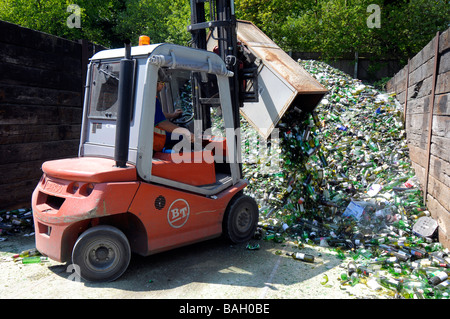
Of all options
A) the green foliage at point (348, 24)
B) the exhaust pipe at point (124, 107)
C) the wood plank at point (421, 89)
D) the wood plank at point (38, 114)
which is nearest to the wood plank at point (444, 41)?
the wood plank at point (421, 89)

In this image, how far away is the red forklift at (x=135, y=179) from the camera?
371 centimetres

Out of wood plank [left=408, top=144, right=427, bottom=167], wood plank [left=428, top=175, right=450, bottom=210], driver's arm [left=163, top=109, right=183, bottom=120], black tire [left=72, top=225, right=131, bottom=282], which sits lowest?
black tire [left=72, top=225, right=131, bottom=282]

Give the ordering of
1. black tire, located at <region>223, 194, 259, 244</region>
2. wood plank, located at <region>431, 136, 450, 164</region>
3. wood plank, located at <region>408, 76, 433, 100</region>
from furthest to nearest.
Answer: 1. wood plank, located at <region>408, 76, 433, 100</region>
2. wood plank, located at <region>431, 136, 450, 164</region>
3. black tire, located at <region>223, 194, 259, 244</region>

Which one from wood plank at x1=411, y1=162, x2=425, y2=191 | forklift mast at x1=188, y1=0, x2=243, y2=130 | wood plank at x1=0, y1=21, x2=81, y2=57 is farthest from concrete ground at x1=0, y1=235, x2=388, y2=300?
wood plank at x1=0, y1=21, x2=81, y2=57

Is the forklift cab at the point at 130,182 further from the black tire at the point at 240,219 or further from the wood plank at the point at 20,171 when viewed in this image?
the wood plank at the point at 20,171

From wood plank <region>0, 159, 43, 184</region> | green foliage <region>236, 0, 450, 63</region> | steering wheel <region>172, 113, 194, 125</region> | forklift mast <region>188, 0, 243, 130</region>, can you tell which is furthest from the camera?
green foliage <region>236, 0, 450, 63</region>

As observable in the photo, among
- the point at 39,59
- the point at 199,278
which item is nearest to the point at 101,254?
the point at 199,278

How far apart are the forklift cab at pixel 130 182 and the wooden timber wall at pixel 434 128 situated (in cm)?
275

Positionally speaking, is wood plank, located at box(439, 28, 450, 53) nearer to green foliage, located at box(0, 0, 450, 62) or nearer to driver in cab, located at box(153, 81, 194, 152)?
driver in cab, located at box(153, 81, 194, 152)

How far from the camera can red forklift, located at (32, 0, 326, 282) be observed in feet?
12.2

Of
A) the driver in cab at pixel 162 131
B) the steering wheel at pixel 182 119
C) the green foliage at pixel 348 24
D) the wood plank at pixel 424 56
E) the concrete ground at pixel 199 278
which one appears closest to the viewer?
the concrete ground at pixel 199 278

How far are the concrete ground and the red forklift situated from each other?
0.73 feet

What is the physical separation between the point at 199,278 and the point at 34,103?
376 centimetres

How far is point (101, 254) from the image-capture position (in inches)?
150
